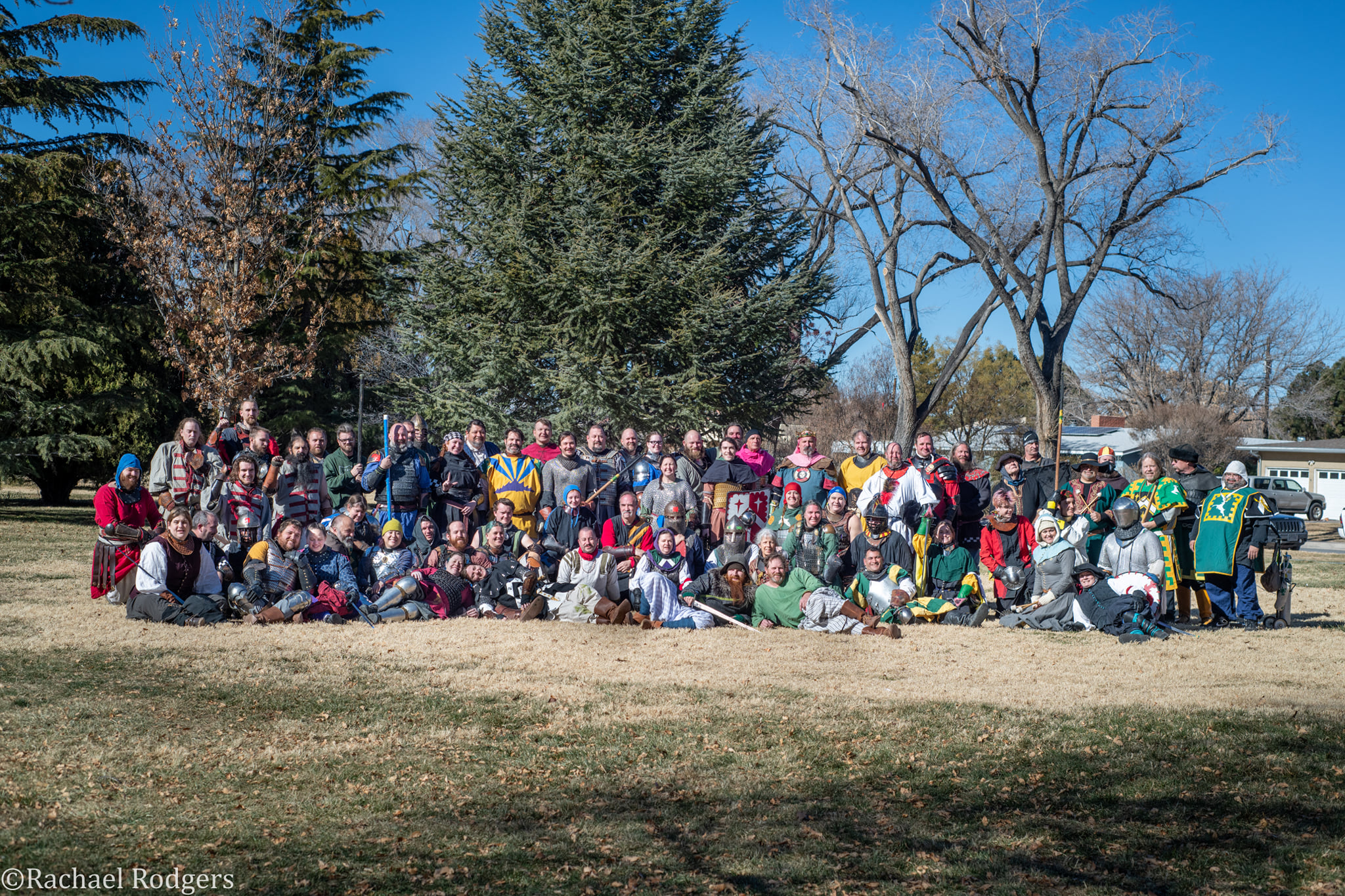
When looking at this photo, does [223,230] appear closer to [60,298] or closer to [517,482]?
[60,298]

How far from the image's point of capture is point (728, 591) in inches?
356

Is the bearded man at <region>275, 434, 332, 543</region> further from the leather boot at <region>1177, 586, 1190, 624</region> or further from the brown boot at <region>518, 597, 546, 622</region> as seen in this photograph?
the leather boot at <region>1177, 586, 1190, 624</region>

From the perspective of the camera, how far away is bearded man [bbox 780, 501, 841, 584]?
30.1ft

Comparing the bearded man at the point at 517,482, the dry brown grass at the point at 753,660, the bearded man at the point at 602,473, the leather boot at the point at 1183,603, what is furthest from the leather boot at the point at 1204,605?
the bearded man at the point at 517,482

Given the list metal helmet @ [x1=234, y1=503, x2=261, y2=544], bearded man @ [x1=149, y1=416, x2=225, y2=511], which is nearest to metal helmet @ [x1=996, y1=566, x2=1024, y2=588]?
metal helmet @ [x1=234, y1=503, x2=261, y2=544]

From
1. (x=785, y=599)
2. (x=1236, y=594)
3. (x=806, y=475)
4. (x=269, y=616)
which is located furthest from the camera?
(x=806, y=475)

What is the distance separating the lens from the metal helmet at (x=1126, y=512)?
9164mm

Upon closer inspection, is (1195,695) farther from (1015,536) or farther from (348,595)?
(348,595)

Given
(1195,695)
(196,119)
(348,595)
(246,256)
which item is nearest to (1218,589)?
(1195,695)

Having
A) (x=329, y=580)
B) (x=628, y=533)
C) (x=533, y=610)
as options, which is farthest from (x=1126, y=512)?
(x=329, y=580)

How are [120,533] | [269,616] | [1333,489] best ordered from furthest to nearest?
1. [1333,489]
2. [120,533]
3. [269,616]

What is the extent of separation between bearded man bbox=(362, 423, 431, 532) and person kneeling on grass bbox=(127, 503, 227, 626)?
175 centimetres

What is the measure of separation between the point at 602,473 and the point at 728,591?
2.01 meters

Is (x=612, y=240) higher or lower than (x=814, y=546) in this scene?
higher
